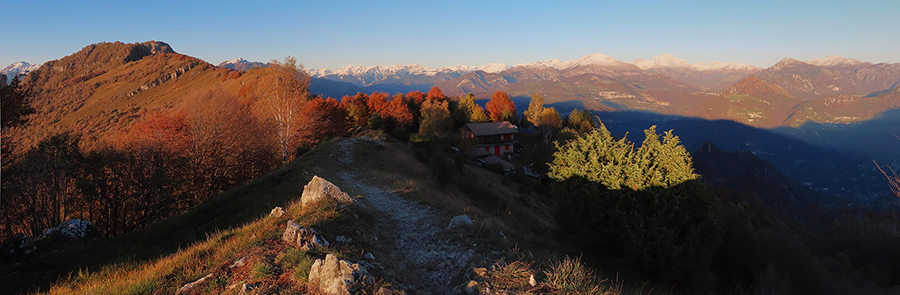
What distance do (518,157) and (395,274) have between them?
7308 cm

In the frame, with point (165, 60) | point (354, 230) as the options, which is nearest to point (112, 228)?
point (354, 230)

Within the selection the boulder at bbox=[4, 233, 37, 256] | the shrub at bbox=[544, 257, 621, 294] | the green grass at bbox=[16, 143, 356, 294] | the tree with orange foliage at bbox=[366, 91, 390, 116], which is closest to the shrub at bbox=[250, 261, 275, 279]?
the green grass at bbox=[16, 143, 356, 294]

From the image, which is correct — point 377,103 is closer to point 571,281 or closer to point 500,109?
point 500,109

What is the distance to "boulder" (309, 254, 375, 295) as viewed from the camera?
5.45m

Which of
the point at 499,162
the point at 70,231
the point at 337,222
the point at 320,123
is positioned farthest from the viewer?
the point at 499,162

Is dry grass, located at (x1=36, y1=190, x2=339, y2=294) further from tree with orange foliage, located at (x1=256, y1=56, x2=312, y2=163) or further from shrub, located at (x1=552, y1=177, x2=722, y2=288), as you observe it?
tree with orange foliage, located at (x1=256, y1=56, x2=312, y2=163)

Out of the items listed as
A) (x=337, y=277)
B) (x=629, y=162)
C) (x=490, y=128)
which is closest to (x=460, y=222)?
(x=337, y=277)

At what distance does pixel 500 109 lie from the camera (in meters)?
94.4

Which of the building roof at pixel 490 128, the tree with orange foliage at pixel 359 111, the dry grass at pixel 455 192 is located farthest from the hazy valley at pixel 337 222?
the building roof at pixel 490 128

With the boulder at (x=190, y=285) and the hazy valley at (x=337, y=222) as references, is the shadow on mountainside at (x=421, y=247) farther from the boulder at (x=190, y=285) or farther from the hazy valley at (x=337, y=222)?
the boulder at (x=190, y=285)

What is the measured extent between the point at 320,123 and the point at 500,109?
193 ft

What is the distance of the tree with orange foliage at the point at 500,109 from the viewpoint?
303 feet

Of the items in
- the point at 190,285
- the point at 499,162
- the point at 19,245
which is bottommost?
the point at 499,162

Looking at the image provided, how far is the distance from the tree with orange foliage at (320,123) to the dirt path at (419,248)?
86.3ft
